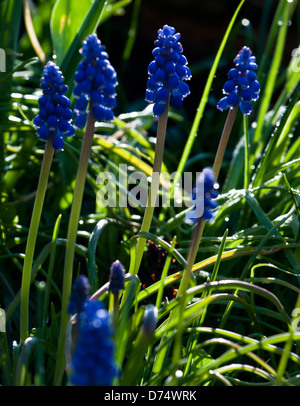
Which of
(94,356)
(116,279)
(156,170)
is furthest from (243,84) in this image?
(94,356)

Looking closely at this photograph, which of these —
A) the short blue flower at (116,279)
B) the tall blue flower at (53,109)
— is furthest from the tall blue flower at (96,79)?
the short blue flower at (116,279)

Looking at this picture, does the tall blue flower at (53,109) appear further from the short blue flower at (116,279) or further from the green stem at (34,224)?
the short blue flower at (116,279)

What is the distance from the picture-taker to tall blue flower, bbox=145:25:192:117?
1.91 m

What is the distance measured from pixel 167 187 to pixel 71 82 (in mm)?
793

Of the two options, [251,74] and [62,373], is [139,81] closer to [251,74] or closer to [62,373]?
[251,74]

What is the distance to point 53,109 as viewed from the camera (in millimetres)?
1808

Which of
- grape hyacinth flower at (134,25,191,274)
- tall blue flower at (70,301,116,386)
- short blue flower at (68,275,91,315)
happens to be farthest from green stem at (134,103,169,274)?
tall blue flower at (70,301,116,386)

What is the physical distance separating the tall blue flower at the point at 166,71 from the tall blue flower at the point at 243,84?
158mm

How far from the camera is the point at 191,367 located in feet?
6.64

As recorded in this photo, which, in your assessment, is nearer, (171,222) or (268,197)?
(171,222)

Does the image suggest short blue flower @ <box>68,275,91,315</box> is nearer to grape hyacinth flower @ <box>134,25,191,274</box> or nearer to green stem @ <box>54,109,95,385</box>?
green stem @ <box>54,109,95,385</box>

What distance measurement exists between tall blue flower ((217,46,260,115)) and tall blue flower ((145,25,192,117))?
16 cm

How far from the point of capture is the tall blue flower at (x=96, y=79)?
1.67 m
